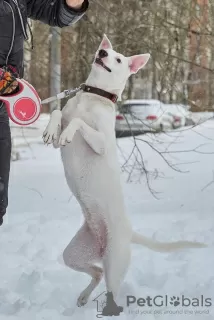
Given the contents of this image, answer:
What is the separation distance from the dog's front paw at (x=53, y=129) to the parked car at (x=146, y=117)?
3.43 meters

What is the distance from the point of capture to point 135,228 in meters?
5.17

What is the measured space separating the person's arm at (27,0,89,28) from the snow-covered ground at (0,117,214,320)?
1719 mm

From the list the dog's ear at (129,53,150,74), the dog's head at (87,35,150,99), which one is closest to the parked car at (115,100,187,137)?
the dog's ear at (129,53,150,74)

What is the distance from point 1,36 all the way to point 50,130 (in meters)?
0.58

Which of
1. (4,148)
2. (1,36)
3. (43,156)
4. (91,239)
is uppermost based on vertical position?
(1,36)

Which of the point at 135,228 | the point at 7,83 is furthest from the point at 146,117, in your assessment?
the point at 7,83

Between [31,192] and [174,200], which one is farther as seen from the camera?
[31,192]

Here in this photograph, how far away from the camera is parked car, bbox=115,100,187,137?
712cm

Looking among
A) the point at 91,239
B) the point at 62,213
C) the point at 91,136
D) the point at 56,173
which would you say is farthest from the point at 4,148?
the point at 56,173

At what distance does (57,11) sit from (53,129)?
0.70 meters

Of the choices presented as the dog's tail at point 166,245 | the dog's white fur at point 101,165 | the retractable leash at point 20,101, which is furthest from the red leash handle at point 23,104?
the dog's tail at point 166,245

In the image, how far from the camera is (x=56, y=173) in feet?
26.0

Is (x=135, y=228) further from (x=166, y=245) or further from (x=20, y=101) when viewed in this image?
(x=20, y=101)

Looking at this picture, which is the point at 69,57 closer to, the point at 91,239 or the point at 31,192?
the point at 31,192
